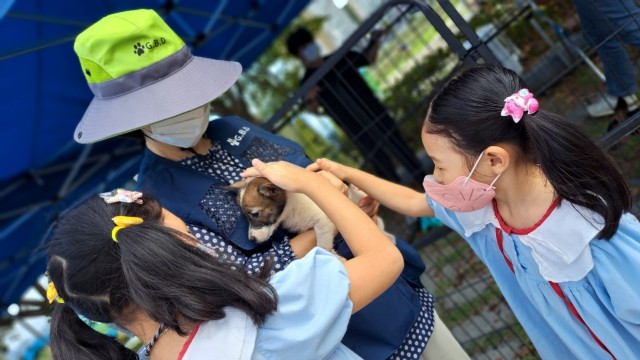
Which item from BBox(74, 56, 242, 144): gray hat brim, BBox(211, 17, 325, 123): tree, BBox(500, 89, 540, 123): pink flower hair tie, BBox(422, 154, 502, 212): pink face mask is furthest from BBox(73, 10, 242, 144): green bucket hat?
BBox(211, 17, 325, 123): tree

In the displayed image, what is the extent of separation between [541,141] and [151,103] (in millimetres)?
1335

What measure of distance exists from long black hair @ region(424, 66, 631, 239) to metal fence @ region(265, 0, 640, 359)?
59cm

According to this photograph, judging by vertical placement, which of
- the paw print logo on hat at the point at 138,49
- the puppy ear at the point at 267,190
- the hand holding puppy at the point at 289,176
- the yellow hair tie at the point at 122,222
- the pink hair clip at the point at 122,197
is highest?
the paw print logo on hat at the point at 138,49

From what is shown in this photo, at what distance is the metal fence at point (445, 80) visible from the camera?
11.2 ft

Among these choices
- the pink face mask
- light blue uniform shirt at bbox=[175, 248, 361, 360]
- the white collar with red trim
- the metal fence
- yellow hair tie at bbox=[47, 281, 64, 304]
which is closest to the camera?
light blue uniform shirt at bbox=[175, 248, 361, 360]

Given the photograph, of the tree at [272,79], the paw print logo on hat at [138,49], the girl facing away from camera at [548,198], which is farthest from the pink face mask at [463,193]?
the tree at [272,79]

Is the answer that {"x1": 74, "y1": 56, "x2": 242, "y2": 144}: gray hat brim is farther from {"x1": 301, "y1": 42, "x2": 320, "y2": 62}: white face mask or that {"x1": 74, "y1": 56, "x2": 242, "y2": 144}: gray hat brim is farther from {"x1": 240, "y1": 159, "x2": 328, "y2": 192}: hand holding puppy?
{"x1": 301, "y1": 42, "x2": 320, "y2": 62}: white face mask

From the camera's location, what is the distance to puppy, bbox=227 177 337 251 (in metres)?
2.32

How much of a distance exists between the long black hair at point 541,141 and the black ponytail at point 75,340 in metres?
1.37

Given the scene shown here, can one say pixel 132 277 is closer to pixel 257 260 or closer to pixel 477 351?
pixel 257 260

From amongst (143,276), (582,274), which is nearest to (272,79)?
(582,274)

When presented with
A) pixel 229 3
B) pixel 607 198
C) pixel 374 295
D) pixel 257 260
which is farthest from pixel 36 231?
pixel 607 198

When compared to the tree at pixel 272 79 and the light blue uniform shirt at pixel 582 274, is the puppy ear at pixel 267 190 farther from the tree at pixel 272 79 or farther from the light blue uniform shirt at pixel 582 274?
the tree at pixel 272 79

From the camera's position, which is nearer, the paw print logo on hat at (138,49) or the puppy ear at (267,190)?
the paw print logo on hat at (138,49)
